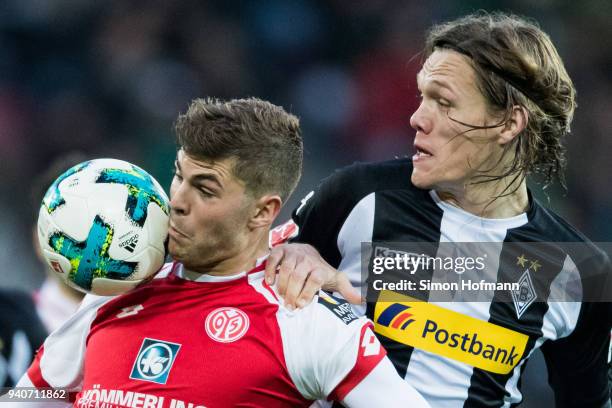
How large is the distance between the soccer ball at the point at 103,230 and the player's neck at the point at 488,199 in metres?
1.23

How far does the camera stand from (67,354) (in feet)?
9.14

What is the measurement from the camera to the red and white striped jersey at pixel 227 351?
2.46 metres

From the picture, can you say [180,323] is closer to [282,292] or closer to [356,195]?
[282,292]

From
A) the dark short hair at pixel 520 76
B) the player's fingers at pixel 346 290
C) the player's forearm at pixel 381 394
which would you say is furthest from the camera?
the dark short hair at pixel 520 76

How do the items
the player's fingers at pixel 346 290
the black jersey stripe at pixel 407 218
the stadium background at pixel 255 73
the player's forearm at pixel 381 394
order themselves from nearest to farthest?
1. the player's forearm at pixel 381 394
2. the player's fingers at pixel 346 290
3. the black jersey stripe at pixel 407 218
4. the stadium background at pixel 255 73

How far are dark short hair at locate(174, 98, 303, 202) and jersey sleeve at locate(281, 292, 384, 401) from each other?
0.45m

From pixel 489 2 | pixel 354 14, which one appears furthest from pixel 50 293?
pixel 489 2

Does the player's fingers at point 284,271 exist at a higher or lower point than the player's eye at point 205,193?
lower

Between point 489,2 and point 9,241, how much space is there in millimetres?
4289

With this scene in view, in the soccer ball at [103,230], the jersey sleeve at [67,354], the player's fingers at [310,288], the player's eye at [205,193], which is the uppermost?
the player's eye at [205,193]

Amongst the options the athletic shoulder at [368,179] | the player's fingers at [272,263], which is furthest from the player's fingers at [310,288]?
the athletic shoulder at [368,179]

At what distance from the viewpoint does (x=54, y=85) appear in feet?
21.8

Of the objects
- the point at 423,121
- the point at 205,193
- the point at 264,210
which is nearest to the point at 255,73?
the point at 423,121

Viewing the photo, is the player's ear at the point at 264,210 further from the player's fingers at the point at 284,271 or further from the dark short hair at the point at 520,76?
the dark short hair at the point at 520,76
